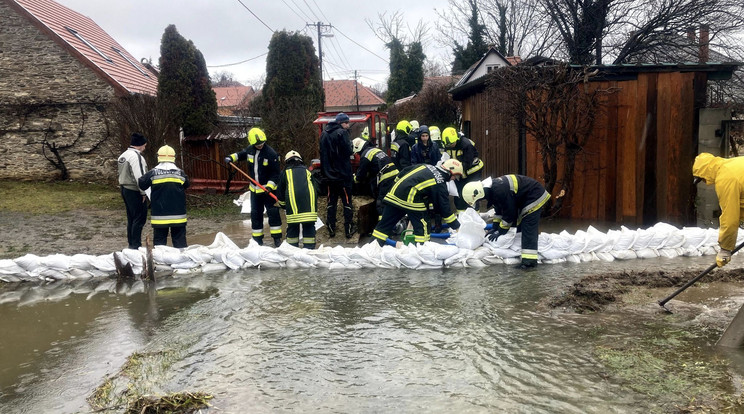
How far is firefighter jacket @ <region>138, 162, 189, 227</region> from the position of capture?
726cm

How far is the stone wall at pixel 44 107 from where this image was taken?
54.0 feet

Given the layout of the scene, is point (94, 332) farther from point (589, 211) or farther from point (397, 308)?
point (589, 211)

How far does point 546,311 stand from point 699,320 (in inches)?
46.8

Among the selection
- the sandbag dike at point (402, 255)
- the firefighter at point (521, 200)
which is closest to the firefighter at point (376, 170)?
the sandbag dike at point (402, 255)

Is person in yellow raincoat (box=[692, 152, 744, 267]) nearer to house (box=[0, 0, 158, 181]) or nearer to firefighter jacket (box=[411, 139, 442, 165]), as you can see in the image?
firefighter jacket (box=[411, 139, 442, 165])

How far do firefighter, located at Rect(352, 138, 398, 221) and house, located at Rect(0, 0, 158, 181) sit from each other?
9597 mm

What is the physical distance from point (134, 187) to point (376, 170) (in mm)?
3726

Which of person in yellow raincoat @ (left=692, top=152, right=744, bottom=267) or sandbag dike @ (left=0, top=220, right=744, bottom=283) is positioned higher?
person in yellow raincoat @ (left=692, top=152, right=744, bottom=267)

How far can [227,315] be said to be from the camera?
538 centimetres

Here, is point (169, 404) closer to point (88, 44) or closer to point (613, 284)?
point (613, 284)

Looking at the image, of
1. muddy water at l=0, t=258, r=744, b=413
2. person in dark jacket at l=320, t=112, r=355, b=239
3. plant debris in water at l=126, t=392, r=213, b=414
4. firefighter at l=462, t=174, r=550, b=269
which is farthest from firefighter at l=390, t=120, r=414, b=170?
plant debris in water at l=126, t=392, r=213, b=414

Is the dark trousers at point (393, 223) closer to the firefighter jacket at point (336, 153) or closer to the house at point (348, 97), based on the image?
the firefighter jacket at point (336, 153)

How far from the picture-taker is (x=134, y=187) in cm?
786

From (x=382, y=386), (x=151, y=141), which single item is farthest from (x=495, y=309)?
(x=151, y=141)
